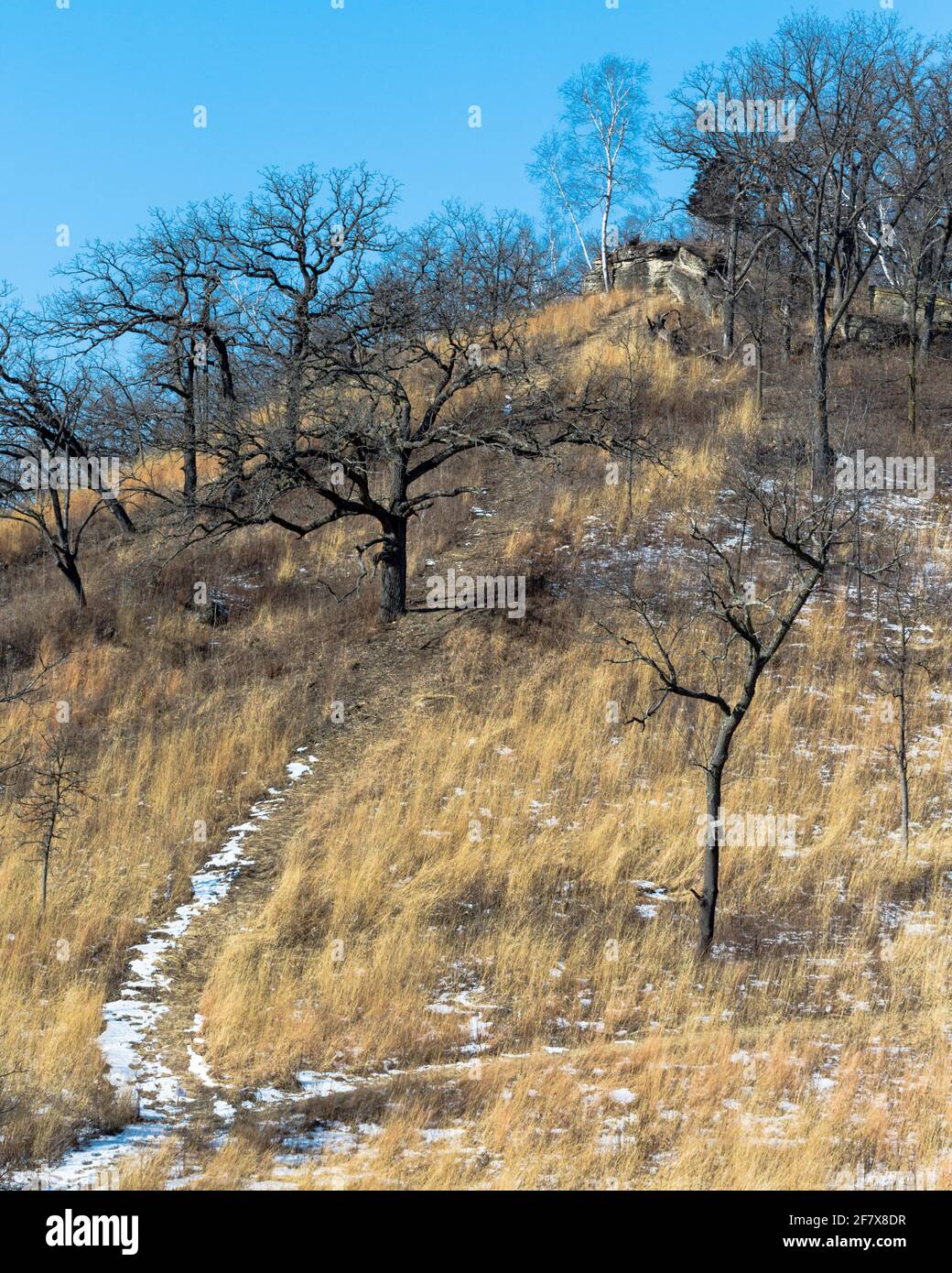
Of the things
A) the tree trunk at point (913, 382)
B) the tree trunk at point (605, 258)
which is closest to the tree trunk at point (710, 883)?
the tree trunk at point (913, 382)

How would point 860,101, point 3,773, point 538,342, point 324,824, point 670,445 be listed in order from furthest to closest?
point 538,342 < point 670,445 < point 860,101 < point 3,773 < point 324,824

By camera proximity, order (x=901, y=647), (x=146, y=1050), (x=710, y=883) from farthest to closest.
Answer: (x=901, y=647), (x=710, y=883), (x=146, y=1050)

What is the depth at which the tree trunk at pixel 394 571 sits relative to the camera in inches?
824

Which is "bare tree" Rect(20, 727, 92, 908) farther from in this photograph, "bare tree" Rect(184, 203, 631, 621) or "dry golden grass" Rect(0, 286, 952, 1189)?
"bare tree" Rect(184, 203, 631, 621)

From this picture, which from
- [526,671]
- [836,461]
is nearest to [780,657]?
[526,671]

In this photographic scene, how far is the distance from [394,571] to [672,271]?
2025 cm

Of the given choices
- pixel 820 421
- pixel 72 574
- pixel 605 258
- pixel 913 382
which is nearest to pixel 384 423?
pixel 72 574

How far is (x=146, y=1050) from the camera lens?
1065 centimetres

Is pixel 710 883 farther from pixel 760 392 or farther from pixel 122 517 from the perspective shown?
pixel 122 517

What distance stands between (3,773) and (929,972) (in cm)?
1286

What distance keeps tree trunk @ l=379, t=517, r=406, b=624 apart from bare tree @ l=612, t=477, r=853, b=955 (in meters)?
4.43

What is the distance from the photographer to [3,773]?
54.2ft

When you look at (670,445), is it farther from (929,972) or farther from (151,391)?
(929,972)

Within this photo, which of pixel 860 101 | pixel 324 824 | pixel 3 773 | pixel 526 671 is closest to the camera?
pixel 324 824
